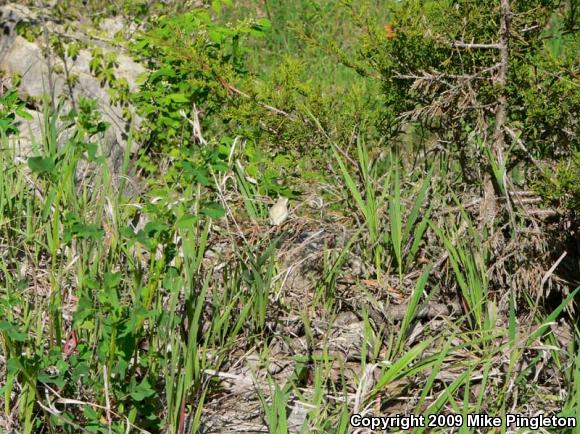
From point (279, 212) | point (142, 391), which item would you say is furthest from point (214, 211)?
point (279, 212)

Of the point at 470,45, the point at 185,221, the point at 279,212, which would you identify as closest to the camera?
the point at 185,221

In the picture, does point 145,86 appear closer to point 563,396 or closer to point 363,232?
point 363,232

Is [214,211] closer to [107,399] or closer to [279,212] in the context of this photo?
[107,399]

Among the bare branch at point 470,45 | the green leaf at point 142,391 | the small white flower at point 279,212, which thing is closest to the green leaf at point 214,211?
the green leaf at point 142,391

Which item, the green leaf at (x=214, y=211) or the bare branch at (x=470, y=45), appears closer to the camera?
the green leaf at (x=214, y=211)

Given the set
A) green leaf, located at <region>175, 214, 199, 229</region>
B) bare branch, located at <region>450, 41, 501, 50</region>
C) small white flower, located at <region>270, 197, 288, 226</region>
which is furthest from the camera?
small white flower, located at <region>270, 197, 288, 226</region>

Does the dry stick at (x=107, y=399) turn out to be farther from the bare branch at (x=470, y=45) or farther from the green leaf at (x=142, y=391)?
the bare branch at (x=470, y=45)

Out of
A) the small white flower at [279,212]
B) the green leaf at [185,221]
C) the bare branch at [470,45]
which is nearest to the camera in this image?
the green leaf at [185,221]

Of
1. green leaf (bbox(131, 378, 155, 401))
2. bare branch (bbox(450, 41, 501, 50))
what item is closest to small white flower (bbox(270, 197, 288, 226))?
bare branch (bbox(450, 41, 501, 50))

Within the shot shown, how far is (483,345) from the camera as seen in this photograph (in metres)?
3.11

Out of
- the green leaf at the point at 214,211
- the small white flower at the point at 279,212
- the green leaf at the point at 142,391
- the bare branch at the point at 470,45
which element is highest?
the bare branch at the point at 470,45

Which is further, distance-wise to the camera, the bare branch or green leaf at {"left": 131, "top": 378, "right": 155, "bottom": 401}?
the bare branch

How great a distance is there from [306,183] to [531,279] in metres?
0.97

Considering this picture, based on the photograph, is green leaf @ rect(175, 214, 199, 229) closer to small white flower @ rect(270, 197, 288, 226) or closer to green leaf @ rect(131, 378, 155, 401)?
green leaf @ rect(131, 378, 155, 401)
